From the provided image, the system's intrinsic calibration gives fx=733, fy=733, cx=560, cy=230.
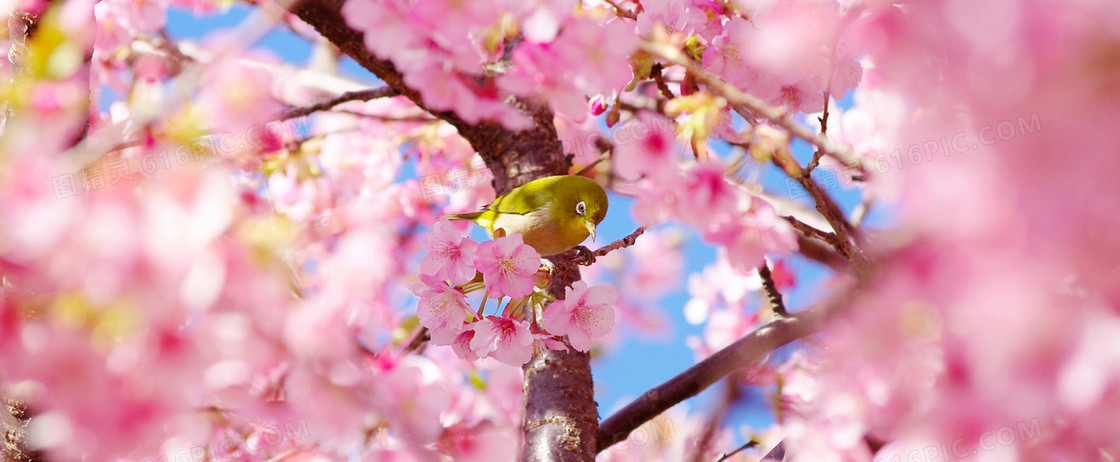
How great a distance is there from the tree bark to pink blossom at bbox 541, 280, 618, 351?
89 millimetres

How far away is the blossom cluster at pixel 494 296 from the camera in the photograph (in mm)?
1396

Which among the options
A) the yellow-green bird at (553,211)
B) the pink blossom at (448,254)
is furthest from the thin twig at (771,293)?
the pink blossom at (448,254)

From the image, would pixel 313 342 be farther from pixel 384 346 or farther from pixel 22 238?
pixel 384 346

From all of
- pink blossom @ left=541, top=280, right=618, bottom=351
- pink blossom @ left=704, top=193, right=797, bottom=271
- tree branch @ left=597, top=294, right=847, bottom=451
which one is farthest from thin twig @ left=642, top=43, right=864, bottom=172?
tree branch @ left=597, top=294, right=847, bottom=451

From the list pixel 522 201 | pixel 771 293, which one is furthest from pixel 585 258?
pixel 771 293

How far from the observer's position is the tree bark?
176cm

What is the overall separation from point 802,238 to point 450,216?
115 cm

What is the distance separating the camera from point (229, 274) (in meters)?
0.86

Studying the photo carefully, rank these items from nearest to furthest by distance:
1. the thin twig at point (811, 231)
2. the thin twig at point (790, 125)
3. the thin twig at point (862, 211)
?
the thin twig at point (790, 125), the thin twig at point (811, 231), the thin twig at point (862, 211)

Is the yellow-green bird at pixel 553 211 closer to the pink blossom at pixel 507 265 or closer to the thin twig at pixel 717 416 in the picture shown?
the pink blossom at pixel 507 265

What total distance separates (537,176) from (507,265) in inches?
28.7

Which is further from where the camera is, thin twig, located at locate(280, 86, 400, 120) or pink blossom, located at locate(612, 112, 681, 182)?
thin twig, located at locate(280, 86, 400, 120)

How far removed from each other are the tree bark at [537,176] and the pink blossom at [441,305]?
0.20 meters

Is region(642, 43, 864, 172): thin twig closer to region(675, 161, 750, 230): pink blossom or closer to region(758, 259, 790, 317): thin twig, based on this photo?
region(675, 161, 750, 230): pink blossom
